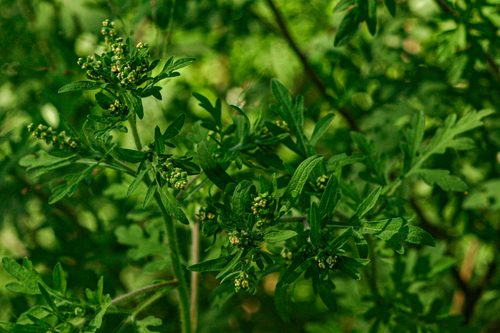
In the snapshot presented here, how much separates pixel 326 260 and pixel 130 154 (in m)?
0.53

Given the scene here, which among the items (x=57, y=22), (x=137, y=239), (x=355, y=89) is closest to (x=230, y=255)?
(x=137, y=239)

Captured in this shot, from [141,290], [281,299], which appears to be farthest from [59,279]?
[281,299]

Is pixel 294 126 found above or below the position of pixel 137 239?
above

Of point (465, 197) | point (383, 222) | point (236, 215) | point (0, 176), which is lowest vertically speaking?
point (465, 197)

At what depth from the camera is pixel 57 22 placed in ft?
8.96

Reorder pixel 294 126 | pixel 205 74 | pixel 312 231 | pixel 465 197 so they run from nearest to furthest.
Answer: pixel 312 231 → pixel 294 126 → pixel 465 197 → pixel 205 74

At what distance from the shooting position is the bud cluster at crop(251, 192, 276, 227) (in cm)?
116

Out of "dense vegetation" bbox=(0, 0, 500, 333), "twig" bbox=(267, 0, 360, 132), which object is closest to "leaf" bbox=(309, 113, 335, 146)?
"dense vegetation" bbox=(0, 0, 500, 333)

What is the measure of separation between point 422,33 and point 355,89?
0.98 meters

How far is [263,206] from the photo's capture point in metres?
1.16

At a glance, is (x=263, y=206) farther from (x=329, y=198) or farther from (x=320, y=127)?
(x=320, y=127)

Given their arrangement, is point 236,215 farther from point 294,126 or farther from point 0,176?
point 0,176

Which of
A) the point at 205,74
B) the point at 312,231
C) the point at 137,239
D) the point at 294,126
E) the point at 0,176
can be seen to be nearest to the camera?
the point at 312,231

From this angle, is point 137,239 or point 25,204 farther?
point 25,204
